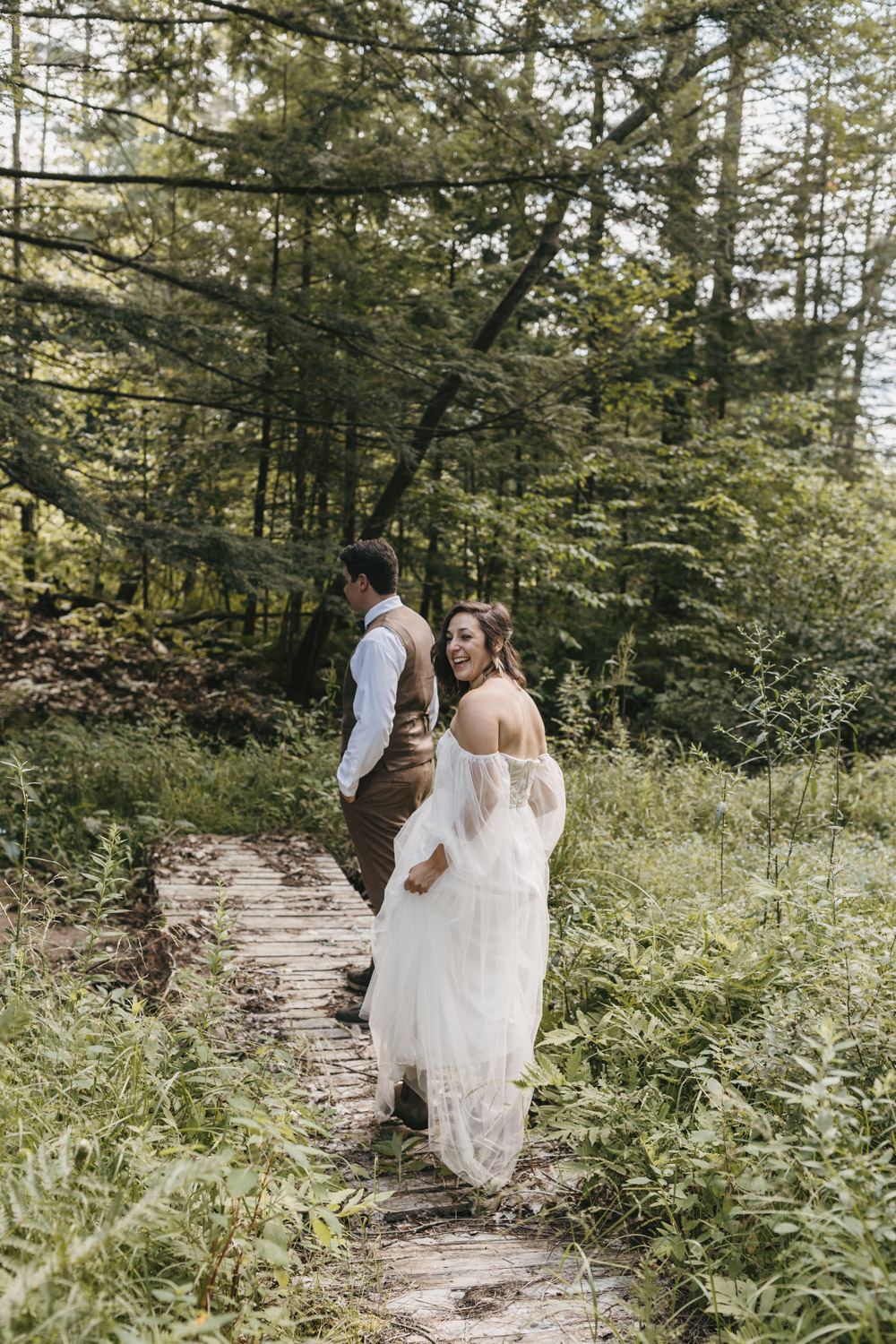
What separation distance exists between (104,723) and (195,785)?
2.32m

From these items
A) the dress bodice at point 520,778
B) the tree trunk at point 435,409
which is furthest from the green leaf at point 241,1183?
the tree trunk at point 435,409

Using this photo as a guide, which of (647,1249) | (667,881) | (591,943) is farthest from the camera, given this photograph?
(667,881)

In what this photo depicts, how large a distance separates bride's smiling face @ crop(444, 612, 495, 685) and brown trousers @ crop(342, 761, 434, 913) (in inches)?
45.6

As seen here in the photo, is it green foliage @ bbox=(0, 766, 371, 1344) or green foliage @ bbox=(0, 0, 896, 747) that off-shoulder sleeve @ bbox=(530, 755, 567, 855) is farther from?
green foliage @ bbox=(0, 0, 896, 747)

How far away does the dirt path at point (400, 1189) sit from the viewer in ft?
7.98

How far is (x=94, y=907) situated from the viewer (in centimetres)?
321

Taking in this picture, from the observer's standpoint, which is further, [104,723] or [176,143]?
[104,723]

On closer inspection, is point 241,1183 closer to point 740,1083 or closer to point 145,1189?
point 145,1189

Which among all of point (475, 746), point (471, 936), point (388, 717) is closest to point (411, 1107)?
point (471, 936)

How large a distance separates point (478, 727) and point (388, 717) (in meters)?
1.09

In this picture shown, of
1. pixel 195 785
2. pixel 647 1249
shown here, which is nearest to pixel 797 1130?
pixel 647 1249

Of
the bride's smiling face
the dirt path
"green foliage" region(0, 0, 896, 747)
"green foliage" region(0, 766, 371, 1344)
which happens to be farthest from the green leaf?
"green foliage" region(0, 0, 896, 747)

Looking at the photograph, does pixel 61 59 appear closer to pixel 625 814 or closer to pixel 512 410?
pixel 512 410

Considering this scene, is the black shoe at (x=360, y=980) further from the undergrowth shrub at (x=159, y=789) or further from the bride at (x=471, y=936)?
the undergrowth shrub at (x=159, y=789)
